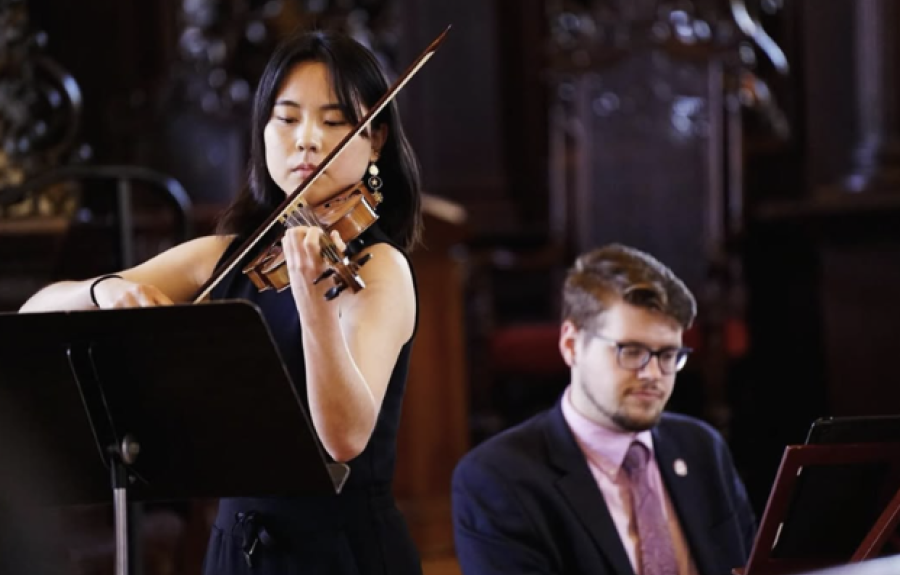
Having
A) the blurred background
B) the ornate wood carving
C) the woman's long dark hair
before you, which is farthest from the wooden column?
the woman's long dark hair

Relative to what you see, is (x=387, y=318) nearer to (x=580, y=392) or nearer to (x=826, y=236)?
(x=580, y=392)

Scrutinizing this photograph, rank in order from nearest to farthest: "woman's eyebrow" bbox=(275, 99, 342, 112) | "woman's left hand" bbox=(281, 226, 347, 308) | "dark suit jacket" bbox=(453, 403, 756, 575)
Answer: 1. "woman's left hand" bbox=(281, 226, 347, 308)
2. "woman's eyebrow" bbox=(275, 99, 342, 112)
3. "dark suit jacket" bbox=(453, 403, 756, 575)

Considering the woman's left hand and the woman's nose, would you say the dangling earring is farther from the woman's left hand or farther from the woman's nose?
the woman's left hand

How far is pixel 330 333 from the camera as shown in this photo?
64.3 inches

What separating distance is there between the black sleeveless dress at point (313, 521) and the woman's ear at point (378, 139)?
4.1 inches

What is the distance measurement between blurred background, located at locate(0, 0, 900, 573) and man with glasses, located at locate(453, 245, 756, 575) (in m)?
1.53

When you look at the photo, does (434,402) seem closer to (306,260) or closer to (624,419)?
(624,419)

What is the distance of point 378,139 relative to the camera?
6.28ft

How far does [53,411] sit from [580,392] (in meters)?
0.99

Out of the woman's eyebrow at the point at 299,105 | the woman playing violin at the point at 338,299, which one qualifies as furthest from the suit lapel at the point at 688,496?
the woman's eyebrow at the point at 299,105

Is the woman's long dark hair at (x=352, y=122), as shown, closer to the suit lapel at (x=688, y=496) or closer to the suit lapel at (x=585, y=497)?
the suit lapel at (x=585, y=497)

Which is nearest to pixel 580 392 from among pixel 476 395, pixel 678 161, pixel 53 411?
pixel 53 411

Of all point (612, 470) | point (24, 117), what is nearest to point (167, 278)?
point (612, 470)

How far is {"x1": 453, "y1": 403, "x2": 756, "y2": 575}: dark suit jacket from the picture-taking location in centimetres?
228
